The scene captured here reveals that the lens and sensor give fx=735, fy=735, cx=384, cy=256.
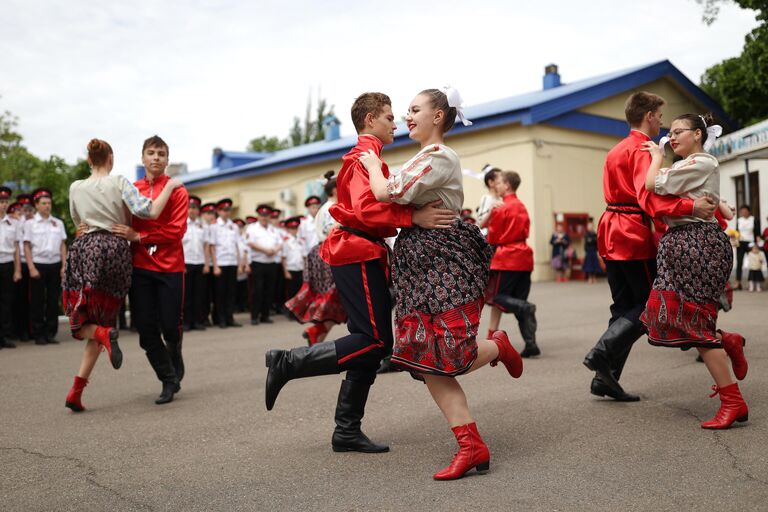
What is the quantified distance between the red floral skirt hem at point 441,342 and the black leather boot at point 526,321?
3.86 metres

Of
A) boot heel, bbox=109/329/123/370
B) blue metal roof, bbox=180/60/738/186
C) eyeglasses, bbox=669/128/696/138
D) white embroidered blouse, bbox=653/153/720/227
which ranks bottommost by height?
boot heel, bbox=109/329/123/370

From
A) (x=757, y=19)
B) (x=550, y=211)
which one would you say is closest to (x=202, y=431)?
(x=550, y=211)

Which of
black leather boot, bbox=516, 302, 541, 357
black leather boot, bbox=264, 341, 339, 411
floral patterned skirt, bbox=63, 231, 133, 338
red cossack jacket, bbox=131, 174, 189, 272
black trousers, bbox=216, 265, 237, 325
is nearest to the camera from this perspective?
black leather boot, bbox=264, 341, 339, 411

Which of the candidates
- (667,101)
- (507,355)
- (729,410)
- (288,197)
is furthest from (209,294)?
(667,101)

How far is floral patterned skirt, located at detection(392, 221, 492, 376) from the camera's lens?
3.47 meters

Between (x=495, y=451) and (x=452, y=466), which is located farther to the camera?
(x=495, y=451)

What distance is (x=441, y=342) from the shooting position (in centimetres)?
347

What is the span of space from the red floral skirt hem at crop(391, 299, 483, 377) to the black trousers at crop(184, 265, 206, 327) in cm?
920

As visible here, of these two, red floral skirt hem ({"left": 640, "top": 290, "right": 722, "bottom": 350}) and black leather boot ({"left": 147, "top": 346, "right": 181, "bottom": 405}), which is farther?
black leather boot ({"left": 147, "top": 346, "right": 181, "bottom": 405})

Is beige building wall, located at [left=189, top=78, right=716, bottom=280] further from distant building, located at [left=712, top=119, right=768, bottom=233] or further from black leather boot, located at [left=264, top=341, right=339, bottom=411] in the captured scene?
black leather boot, located at [left=264, top=341, right=339, bottom=411]

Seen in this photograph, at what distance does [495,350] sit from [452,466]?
2.05ft

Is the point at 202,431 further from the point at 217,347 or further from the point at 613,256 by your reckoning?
the point at 217,347

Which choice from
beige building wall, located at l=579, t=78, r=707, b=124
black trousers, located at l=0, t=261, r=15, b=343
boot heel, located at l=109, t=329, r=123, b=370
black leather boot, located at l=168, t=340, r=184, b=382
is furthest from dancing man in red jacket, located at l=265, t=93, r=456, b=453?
beige building wall, located at l=579, t=78, r=707, b=124

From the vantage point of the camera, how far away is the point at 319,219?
7359mm
